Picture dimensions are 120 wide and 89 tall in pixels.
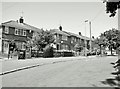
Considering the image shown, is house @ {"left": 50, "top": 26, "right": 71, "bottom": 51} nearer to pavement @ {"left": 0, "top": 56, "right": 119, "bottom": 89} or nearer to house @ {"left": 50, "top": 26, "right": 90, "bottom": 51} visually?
house @ {"left": 50, "top": 26, "right": 90, "bottom": 51}

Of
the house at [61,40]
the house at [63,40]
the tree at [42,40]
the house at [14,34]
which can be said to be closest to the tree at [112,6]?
the tree at [42,40]

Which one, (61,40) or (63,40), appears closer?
(61,40)

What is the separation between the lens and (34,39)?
129 ft

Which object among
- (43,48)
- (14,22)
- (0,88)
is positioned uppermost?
(14,22)

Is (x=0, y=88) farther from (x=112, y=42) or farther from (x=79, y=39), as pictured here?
(x=79, y=39)

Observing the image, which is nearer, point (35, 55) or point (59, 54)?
point (35, 55)

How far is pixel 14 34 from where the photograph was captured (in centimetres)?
4228

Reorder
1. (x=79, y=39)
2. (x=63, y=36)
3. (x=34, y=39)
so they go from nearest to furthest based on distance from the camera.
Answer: (x=34, y=39) → (x=63, y=36) → (x=79, y=39)

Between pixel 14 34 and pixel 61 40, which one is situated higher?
pixel 14 34


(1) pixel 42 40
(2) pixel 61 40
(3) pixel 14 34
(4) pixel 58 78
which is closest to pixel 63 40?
(2) pixel 61 40

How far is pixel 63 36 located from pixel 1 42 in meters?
26.3

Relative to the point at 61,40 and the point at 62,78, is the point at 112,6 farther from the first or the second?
the point at 61,40

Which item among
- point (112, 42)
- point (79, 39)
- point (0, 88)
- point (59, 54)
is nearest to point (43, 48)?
point (59, 54)

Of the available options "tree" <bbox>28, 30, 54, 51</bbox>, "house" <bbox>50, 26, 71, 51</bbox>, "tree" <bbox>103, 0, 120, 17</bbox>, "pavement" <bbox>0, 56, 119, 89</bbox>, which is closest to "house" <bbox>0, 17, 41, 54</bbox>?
"tree" <bbox>28, 30, 54, 51</bbox>
